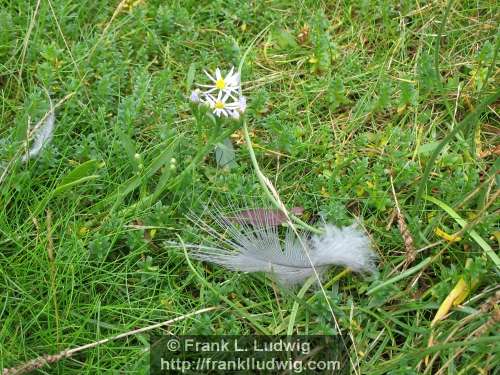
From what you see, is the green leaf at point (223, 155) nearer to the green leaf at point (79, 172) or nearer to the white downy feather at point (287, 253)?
the white downy feather at point (287, 253)

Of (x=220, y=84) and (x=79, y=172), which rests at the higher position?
(x=220, y=84)

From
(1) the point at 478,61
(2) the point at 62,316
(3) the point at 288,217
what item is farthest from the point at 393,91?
(2) the point at 62,316

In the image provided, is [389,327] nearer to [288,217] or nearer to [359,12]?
[288,217]

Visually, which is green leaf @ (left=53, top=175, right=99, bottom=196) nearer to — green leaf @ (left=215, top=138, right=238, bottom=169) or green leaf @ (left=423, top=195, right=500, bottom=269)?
green leaf @ (left=215, top=138, right=238, bottom=169)

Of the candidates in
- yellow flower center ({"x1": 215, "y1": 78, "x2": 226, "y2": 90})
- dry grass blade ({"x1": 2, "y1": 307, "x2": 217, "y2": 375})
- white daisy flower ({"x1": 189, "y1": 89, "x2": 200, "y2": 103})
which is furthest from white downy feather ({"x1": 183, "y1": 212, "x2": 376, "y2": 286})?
yellow flower center ({"x1": 215, "y1": 78, "x2": 226, "y2": 90})

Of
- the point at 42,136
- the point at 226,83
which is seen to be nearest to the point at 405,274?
the point at 226,83

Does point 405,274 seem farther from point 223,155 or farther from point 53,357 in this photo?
point 53,357
